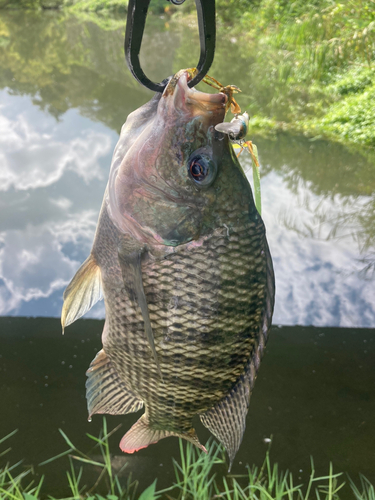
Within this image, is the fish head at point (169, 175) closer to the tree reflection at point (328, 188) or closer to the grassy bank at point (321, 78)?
the tree reflection at point (328, 188)

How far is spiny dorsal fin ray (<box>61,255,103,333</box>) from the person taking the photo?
44.6 inches

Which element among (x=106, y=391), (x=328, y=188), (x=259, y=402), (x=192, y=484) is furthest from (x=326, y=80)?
(x=106, y=391)

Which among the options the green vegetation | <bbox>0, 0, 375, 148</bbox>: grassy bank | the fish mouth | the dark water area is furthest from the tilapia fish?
<bbox>0, 0, 375, 148</bbox>: grassy bank

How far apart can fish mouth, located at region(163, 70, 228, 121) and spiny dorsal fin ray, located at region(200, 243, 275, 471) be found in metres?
0.37

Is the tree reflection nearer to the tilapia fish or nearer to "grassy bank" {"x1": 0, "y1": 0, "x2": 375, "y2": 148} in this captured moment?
"grassy bank" {"x1": 0, "y1": 0, "x2": 375, "y2": 148}

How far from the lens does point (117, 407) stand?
4.14 ft

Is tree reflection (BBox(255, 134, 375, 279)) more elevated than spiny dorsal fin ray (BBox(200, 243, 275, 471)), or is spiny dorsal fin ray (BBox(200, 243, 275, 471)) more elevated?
tree reflection (BBox(255, 134, 375, 279))

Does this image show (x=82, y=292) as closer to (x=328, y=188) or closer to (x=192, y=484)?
(x=192, y=484)

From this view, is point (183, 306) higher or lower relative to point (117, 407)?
higher

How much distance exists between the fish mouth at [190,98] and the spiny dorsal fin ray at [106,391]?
76cm

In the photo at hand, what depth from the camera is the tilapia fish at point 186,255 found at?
94cm

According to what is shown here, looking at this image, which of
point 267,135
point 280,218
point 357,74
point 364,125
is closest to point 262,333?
point 280,218

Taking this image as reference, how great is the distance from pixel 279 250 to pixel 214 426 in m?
3.46

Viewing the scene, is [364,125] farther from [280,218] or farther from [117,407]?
[117,407]
